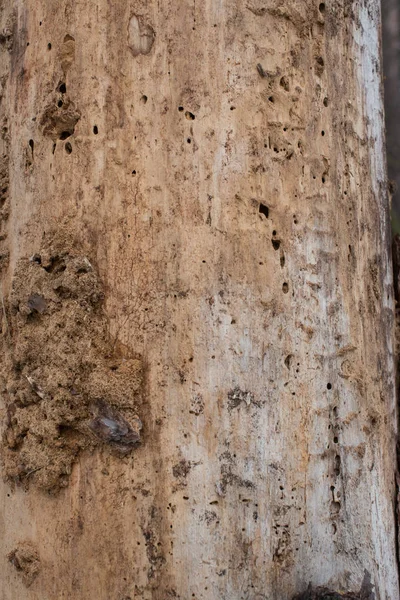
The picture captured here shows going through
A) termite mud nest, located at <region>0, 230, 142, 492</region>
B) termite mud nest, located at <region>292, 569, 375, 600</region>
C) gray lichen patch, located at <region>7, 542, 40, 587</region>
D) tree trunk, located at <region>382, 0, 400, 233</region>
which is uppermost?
tree trunk, located at <region>382, 0, 400, 233</region>

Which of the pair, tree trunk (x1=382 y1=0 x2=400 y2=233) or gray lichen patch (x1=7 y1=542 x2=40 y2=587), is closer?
gray lichen patch (x1=7 y1=542 x2=40 y2=587)

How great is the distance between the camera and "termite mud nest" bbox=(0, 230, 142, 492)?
1.92 m

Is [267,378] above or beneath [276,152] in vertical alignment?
beneath

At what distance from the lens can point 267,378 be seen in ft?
6.44

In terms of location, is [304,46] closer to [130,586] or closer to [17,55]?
[17,55]

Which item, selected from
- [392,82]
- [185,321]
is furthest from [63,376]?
[392,82]

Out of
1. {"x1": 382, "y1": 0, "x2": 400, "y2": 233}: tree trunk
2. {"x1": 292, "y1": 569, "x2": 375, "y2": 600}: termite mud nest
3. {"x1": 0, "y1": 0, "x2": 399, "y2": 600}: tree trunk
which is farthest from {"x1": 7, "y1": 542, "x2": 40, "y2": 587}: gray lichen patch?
{"x1": 382, "y1": 0, "x2": 400, "y2": 233}: tree trunk

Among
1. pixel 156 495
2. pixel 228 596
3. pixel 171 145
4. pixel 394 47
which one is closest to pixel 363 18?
pixel 171 145

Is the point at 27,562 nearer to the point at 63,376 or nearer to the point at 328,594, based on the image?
the point at 63,376

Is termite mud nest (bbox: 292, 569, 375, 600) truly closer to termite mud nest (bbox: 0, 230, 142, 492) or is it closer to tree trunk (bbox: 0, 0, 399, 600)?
tree trunk (bbox: 0, 0, 399, 600)

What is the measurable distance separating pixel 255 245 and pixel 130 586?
2.91 ft

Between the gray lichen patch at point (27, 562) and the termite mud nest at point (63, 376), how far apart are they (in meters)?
0.17

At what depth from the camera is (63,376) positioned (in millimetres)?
1960

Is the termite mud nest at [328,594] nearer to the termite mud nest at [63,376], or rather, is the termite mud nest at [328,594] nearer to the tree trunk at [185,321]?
the tree trunk at [185,321]
